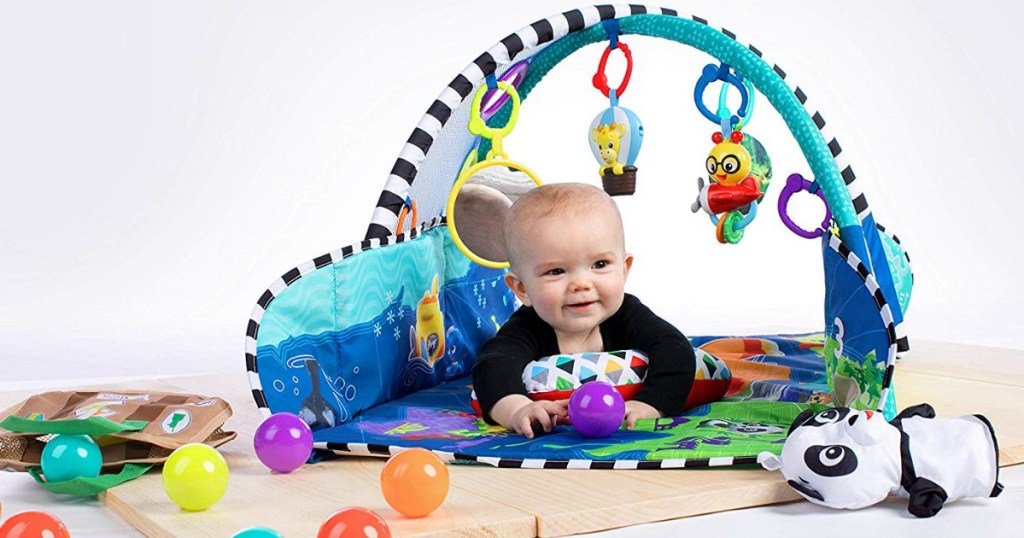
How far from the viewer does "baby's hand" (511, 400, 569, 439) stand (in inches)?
87.0

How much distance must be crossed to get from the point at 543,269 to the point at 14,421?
38.9 inches

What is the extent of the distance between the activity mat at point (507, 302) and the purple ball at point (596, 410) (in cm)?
3

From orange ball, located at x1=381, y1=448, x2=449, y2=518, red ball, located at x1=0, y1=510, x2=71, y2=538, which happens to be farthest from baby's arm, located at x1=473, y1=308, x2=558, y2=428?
red ball, located at x1=0, y1=510, x2=71, y2=538

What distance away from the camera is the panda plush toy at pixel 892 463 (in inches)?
71.7

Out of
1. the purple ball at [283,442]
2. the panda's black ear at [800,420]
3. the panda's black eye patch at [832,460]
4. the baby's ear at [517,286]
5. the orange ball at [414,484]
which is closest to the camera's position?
the orange ball at [414,484]

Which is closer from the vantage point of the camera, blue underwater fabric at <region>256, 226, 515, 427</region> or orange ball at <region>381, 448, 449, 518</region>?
orange ball at <region>381, 448, 449, 518</region>

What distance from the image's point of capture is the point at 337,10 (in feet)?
15.8

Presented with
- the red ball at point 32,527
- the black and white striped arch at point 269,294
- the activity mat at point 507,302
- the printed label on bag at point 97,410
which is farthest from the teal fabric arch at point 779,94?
the red ball at point 32,527

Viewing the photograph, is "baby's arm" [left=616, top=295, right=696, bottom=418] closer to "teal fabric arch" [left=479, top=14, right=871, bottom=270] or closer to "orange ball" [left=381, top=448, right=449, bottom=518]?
"teal fabric arch" [left=479, top=14, right=871, bottom=270]

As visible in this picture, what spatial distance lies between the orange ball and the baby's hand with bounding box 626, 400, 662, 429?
0.59 metres

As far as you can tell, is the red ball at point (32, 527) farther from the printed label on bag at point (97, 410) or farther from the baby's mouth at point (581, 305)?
the baby's mouth at point (581, 305)

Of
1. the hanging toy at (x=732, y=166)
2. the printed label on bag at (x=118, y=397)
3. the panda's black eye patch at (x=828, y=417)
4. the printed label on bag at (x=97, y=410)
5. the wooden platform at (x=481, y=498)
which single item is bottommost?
the wooden platform at (x=481, y=498)

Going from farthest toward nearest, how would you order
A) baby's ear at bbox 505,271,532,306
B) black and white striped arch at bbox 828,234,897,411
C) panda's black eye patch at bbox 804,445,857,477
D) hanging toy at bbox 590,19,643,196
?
hanging toy at bbox 590,19,643,196
baby's ear at bbox 505,271,532,306
black and white striped arch at bbox 828,234,897,411
panda's black eye patch at bbox 804,445,857,477

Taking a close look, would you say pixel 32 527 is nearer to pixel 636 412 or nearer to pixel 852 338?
pixel 636 412
